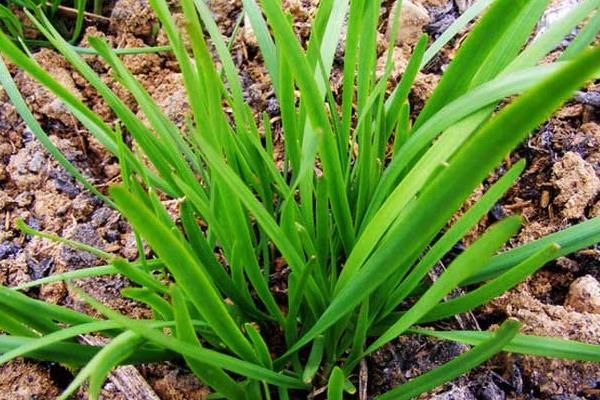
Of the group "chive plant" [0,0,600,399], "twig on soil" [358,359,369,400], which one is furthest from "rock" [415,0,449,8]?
"twig on soil" [358,359,369,400]

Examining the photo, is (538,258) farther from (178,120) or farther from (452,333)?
(178,120)

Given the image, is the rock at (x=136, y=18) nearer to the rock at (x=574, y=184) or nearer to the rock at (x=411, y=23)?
the rock at (x=411, y=23)

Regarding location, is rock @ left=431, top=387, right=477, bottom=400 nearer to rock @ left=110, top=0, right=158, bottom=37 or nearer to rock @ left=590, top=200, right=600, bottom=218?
rock @ left=590, top=200, right=600, bottom=218

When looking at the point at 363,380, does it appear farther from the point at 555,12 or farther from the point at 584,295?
the point at 555,12

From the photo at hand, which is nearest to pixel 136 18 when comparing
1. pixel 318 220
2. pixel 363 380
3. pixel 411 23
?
pixel 411 23

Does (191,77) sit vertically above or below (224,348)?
above

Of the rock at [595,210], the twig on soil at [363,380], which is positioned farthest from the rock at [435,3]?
the twig on soil at [363,380]

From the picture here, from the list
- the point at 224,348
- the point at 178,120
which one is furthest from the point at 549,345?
the point at 178,120
